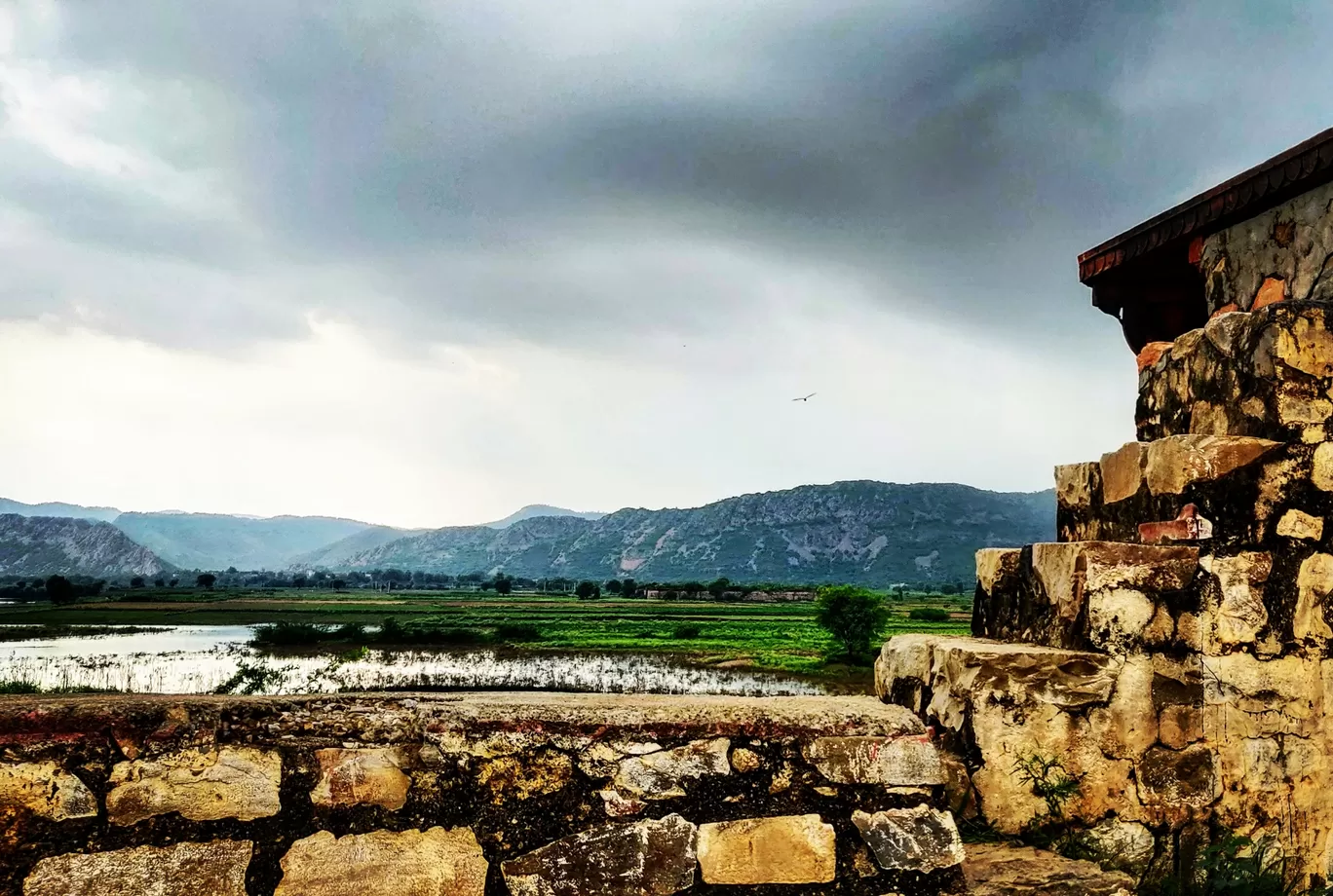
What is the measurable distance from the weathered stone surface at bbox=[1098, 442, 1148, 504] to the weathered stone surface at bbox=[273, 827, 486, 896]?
8.65ft

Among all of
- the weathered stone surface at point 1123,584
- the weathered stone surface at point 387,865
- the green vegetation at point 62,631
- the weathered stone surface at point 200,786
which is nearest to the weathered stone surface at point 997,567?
the weathered stone surface at point 1123,584

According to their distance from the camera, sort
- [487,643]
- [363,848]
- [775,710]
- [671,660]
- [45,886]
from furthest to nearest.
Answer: [487,643]
[671,660]
[775,710]
[363,848]
[45,886]

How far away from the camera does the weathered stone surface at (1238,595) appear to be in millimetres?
2863

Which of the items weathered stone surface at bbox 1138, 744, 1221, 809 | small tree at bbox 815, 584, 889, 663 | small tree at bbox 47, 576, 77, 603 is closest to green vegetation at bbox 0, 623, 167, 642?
small tree at bbox 47, 576, 77, 603

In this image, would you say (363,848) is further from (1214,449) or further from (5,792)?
(1214,449)

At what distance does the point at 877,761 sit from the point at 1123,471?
1564mm

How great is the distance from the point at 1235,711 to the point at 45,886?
3.59 metres

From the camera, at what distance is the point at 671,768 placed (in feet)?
8.19

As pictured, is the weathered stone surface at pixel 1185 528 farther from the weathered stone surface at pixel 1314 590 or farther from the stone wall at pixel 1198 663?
the weathered stone surface at pixel 1314 590

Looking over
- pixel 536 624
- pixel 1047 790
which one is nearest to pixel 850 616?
pixel 536 624

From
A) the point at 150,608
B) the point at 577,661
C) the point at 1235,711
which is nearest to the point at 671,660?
the point at 577,661

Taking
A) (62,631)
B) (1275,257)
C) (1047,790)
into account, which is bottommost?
(62,631)

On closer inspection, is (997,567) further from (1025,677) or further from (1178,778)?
(1178,778)

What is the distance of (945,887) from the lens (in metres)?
2.46
